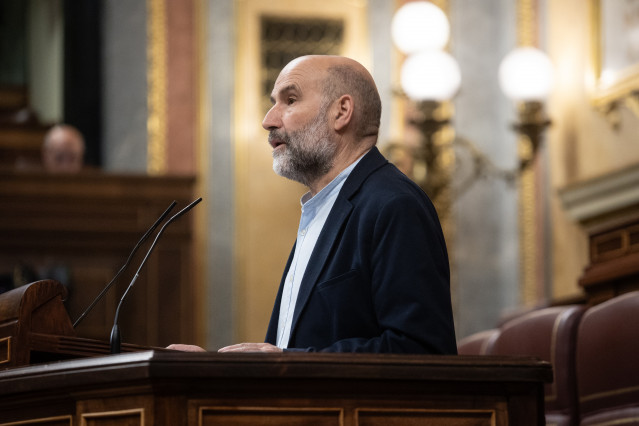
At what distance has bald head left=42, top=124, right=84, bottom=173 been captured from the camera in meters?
7.43

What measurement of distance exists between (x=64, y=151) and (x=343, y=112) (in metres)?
4.92

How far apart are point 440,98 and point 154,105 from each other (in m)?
2.16

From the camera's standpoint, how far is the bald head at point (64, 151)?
743 centimetres

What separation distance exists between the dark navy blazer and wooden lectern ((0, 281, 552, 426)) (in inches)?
10.1

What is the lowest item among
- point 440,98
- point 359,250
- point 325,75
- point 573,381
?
point 573,381

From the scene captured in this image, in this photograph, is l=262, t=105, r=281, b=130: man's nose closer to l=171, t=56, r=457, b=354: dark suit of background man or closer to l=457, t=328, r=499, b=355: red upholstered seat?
l=171, t=56, r=457, b=354: dark suit of background man

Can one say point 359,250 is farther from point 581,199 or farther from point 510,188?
point 510,188

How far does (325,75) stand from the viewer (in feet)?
9.22

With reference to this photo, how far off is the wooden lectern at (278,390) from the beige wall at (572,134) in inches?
190

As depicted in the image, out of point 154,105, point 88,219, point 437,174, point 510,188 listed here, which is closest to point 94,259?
point 88,219

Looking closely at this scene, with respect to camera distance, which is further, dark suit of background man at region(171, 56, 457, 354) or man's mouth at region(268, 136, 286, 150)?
man's mouth at region(268, 136, 286, 150)

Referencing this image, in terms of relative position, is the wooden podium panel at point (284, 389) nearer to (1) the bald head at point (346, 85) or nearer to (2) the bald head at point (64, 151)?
(1) the bald head at point (346, 85)

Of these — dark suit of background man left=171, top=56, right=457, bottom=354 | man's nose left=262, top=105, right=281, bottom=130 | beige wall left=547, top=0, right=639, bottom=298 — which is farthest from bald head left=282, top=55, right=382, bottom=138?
beige wall left=547, top=0, right=639, bottom=298

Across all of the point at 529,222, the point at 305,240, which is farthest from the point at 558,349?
the point at 529,222
